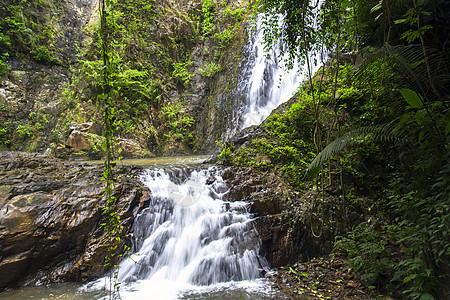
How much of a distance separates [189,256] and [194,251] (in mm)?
131

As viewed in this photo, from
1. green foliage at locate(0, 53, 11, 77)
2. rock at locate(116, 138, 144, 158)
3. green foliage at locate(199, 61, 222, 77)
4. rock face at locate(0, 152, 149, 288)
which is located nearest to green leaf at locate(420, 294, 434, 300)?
rock face at locate(0, 152, 149, 288)

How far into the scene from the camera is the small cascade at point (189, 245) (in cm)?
380

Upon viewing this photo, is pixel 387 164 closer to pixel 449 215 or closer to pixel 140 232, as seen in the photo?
pixel 449 215

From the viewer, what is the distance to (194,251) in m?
4.33

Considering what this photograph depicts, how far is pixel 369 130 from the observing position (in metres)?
2.87

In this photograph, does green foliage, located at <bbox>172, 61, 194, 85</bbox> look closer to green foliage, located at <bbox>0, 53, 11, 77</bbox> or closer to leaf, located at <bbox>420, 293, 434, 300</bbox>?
green foliage, located at <bbox>0, 53, 11, 77</bbox>

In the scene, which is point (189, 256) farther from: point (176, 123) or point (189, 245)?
point (176, 123)

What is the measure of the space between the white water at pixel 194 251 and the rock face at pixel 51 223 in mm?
519

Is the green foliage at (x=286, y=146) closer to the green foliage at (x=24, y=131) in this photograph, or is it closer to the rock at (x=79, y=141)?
the rock at (x=79, y=141)

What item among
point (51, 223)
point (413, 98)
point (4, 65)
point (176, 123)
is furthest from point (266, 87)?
point (4, 65)

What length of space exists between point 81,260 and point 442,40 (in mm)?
7523

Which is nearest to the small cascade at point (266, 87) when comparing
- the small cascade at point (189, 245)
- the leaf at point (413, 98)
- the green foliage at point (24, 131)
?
the small cascade at point (189, 245)

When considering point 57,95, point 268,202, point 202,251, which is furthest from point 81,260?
point 57,95

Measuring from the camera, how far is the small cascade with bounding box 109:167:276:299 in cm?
380
